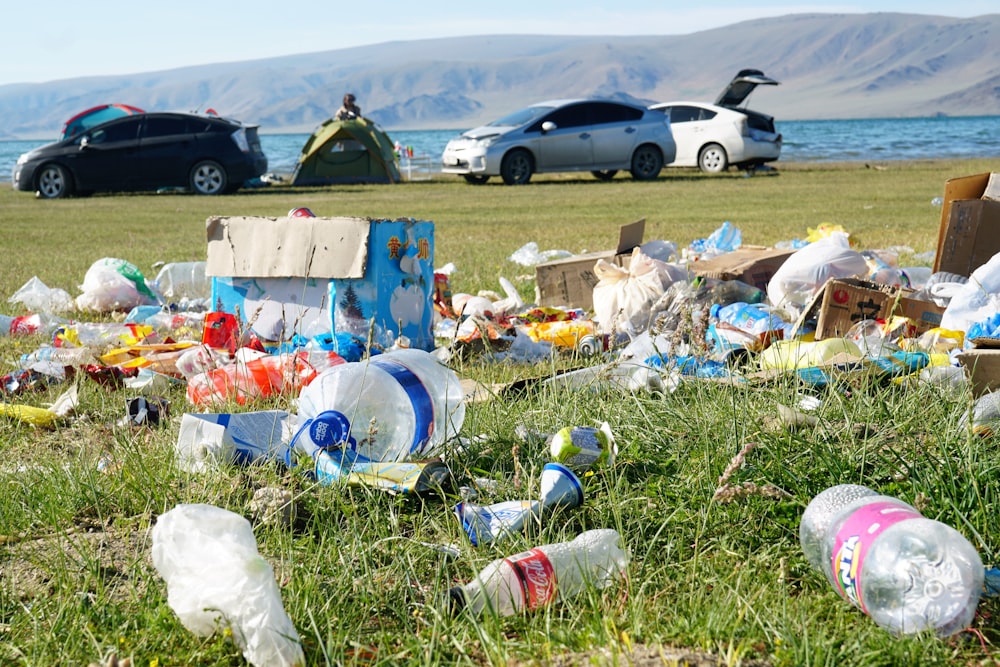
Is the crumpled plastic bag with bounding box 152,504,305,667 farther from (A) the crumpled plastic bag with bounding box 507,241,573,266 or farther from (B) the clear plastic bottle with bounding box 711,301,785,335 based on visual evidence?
(A) the crumpled plastic bag with bounding box 507,241,573,266

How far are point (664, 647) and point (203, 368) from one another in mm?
2610

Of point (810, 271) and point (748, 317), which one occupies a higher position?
point (810, 271)

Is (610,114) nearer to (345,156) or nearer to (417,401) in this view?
(345,156)

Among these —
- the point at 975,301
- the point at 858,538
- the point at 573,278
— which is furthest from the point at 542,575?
the point at 573,278

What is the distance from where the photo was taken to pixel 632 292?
4777mm

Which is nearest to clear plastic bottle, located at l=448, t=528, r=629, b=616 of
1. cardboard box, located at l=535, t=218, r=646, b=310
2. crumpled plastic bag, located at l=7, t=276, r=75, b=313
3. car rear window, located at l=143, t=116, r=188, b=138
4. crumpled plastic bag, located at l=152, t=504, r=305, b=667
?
crumpled plastic bag, located at l=152, t=504, r=305, b=667

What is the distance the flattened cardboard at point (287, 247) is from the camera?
434 cm

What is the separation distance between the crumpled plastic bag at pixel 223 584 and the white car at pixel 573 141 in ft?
50.9

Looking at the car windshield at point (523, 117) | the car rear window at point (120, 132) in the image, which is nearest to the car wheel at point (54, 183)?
the car rear window at point (120, 132)

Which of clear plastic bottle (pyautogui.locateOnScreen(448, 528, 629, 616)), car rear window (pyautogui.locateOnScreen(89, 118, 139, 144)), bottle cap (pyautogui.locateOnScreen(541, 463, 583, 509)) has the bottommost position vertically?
clear plastic bottle (pyautogui.locateOnScreen(448, 528, 629, 616))

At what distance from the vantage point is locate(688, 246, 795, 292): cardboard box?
5.13 meters

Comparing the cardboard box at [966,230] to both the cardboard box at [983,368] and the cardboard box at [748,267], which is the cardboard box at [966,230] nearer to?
the cardboard box at [748,267]

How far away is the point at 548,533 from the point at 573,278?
3.56 meters

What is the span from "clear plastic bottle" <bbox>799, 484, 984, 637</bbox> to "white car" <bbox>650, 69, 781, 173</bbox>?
16931 mm
